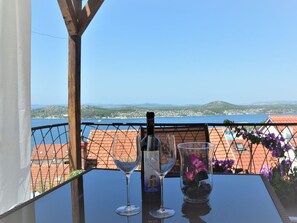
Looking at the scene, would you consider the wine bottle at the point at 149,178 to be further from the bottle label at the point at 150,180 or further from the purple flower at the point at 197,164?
the purple flower at the point at 197,164

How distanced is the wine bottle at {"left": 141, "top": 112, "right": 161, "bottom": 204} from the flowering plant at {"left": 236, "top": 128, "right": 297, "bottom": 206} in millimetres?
1923

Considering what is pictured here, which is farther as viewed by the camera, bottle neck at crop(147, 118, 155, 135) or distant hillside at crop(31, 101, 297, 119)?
distant hillside at crop(31, 101, 297, 119)

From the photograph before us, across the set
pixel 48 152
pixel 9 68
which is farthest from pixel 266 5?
pixel 9 68

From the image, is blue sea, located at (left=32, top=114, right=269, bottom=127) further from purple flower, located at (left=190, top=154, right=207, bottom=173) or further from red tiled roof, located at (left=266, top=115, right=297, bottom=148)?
purple flower, located at (left=190, top=154, right=207, bottom=173)

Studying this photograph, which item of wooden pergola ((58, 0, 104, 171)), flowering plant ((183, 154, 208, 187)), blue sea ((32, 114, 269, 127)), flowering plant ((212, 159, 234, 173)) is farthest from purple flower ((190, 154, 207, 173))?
wooden pergola ((58, 0, 104, 171))

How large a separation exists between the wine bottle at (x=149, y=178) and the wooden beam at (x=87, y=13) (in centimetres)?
240

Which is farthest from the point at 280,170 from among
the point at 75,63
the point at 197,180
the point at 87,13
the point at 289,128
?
the point at 87,13

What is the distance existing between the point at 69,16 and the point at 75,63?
1.64 ft

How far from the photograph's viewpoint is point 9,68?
217 centimetres

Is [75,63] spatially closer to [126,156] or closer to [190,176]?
[126,156]

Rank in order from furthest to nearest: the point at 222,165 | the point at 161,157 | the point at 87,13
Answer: the point at 87,13
the point at 222,165
the point at 161,157

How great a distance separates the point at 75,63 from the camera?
10.7 ft

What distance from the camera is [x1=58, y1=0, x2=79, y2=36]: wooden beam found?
3.04 metres

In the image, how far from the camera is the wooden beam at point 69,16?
304 centimetres
